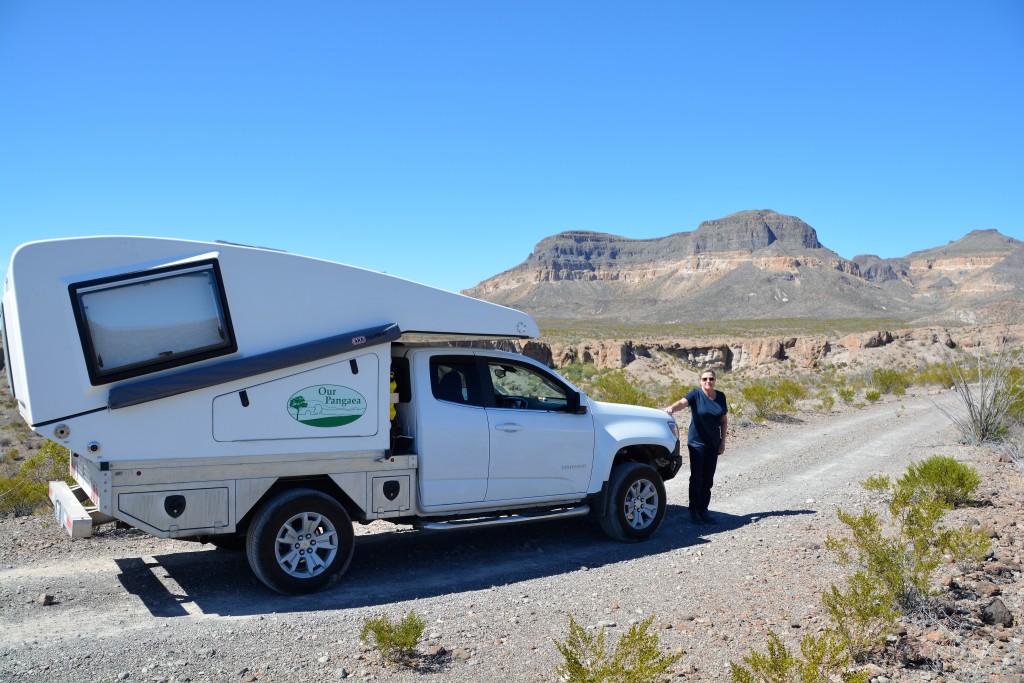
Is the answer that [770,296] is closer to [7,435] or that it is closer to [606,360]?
[606,360]

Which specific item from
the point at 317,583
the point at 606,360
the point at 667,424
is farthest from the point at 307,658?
the point at 606,360

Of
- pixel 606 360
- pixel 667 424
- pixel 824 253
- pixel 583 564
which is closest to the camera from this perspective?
pixel 583 564

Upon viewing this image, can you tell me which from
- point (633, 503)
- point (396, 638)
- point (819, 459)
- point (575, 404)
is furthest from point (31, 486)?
point (819, 459)

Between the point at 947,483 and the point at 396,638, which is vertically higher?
the point at 947,483

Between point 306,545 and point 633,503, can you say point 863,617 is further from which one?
point 306,545

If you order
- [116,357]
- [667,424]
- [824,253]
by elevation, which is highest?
[824,253]

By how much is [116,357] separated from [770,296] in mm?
116787

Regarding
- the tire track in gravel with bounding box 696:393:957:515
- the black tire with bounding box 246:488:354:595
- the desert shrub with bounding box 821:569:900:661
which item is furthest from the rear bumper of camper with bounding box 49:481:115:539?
the tire track in gravel with bounding box 696:393:957:515

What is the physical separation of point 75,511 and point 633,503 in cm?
533

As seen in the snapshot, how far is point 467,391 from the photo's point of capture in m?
7.55

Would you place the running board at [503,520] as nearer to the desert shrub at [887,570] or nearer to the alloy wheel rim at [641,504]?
the alloy wheel rim at [641,504]

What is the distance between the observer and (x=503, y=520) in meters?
7.57

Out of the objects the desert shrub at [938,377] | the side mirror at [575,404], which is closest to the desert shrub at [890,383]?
the desert shrub at [938,377]

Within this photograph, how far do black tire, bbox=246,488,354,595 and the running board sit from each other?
0.84m
